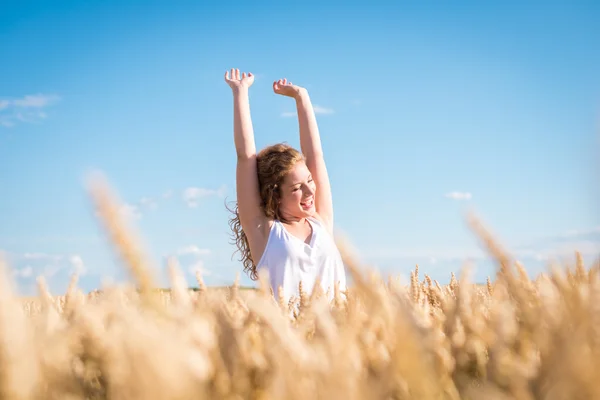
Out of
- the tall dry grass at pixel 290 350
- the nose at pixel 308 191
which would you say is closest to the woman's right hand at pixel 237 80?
the nose at pixel 308 191

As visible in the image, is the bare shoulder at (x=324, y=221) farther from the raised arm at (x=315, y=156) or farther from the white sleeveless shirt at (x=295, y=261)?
the white sleeveless shirt at (x=295, y=261)

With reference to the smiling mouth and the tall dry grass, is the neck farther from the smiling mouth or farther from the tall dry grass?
the tall dry grass

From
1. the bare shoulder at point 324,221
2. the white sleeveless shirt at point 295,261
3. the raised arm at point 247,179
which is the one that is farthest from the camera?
the bare shoulder at point 324,221

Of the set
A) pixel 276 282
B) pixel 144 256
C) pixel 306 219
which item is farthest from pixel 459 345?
pixel 306 219

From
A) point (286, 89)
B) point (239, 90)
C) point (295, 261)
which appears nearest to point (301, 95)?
point (286, 89)

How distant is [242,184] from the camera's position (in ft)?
13.1

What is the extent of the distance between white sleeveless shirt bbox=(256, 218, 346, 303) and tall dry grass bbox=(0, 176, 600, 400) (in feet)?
8.28

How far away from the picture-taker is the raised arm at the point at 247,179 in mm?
3930

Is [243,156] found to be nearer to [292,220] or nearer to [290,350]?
[292,220]

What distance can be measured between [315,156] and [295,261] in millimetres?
1062

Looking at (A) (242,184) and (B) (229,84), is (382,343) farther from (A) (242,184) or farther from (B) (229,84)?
(B) (229,84)

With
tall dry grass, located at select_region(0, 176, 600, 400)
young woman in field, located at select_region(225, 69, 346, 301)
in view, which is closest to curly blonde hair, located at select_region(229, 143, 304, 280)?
young woman in field, located at select_region(225, 69, 346, 301)

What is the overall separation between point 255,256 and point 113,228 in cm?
328

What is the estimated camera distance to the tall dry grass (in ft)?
2.17
